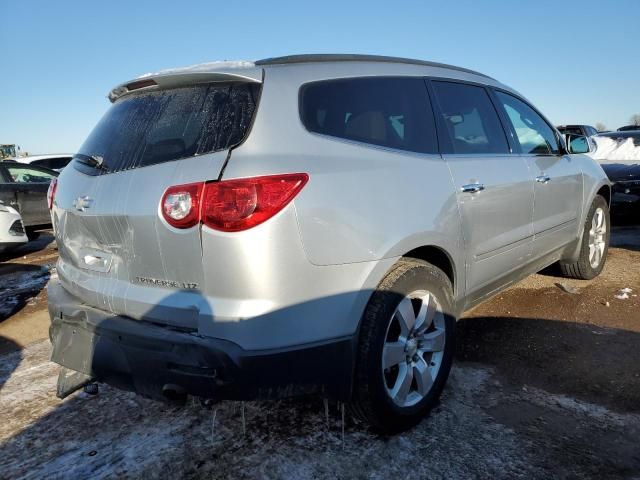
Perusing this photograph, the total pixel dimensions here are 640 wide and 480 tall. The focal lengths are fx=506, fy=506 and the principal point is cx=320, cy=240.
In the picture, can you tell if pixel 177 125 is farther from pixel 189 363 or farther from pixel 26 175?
pixel 26 175

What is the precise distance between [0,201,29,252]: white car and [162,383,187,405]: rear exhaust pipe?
6.17 m

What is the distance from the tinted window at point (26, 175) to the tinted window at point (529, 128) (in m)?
9.28

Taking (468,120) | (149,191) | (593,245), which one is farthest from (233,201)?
(593,245)

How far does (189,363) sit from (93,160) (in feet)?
4.09

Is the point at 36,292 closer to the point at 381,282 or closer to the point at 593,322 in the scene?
the point at 381,282

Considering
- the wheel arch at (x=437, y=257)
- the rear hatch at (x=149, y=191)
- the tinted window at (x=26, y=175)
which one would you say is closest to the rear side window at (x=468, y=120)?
the wheel arch at (x=437, y=257)

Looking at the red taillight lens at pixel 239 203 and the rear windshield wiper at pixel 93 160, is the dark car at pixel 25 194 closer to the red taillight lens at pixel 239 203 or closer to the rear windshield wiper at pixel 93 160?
the rear windshield wiper at pixel 93 160

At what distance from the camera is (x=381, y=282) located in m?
2.34

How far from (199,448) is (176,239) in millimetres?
1111

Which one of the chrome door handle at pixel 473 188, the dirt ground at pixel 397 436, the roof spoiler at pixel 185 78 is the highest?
the roof spoiler at pixel 185 78

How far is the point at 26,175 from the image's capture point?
1005cm

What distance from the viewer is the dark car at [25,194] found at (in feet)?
30.1

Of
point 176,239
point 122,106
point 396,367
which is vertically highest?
point 122,106

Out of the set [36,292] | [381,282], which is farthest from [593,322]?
[36,292]
